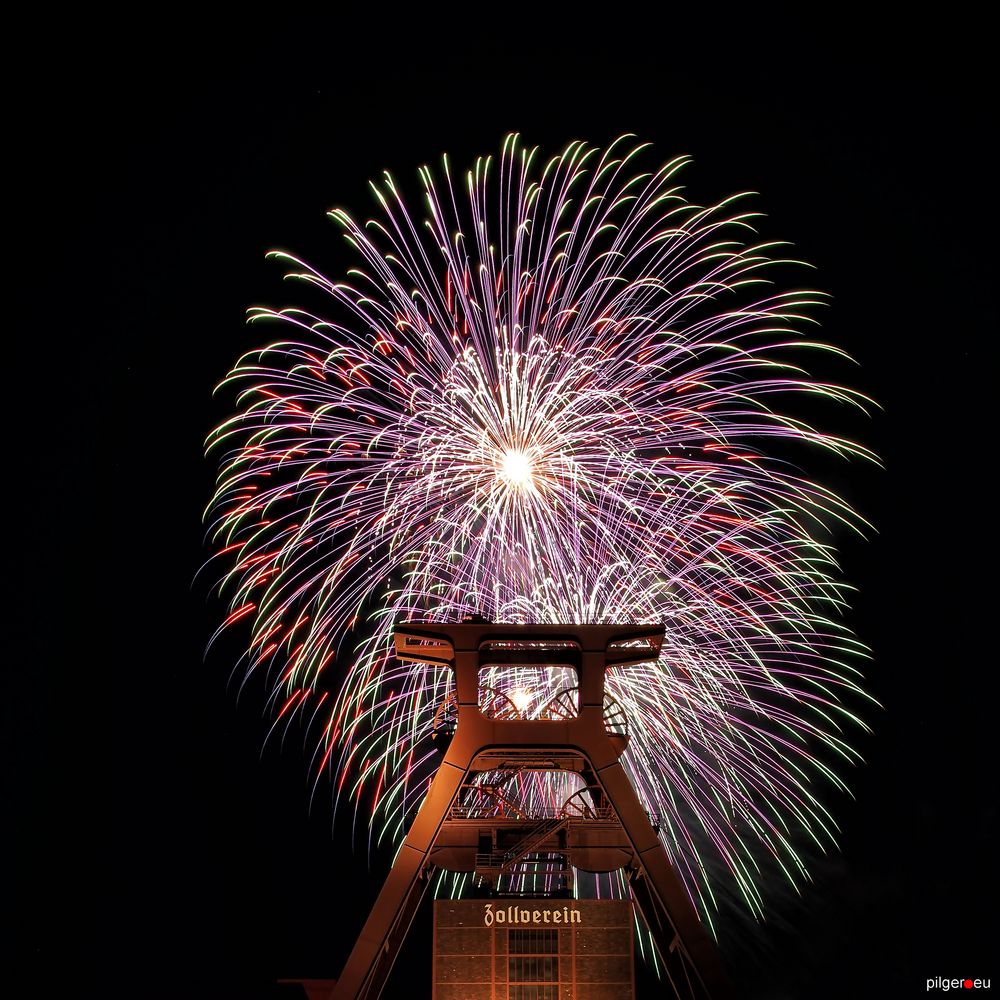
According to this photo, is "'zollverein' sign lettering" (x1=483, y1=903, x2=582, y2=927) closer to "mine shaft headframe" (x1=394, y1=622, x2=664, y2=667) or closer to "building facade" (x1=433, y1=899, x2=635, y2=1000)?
"building facade" (x1=433, y1=899, x2=635, y2=1000)

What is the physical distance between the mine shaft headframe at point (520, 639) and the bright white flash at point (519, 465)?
13.3 ft

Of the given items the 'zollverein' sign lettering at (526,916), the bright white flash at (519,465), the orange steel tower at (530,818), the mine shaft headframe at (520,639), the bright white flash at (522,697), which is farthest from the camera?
the bright white flash at (522,697)

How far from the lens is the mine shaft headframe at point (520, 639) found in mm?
24734

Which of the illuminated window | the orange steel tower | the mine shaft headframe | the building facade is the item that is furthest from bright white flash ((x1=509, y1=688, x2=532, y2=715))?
the illuminated window

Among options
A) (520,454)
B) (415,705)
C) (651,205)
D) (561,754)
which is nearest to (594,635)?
(561,754)

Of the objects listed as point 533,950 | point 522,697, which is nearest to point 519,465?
point 522,697

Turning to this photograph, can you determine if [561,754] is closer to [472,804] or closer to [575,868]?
[575,868]

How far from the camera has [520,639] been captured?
81.3ft

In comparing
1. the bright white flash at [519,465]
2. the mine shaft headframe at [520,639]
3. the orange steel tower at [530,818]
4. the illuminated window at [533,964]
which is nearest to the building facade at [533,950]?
the illuminated window at [533,964]

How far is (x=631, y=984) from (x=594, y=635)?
24.8 ft

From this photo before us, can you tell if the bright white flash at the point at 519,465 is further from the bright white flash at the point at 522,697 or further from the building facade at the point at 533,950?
the building facade at the point at 533,950

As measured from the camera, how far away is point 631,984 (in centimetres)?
2447

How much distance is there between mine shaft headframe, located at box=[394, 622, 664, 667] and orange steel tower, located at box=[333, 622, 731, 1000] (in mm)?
26

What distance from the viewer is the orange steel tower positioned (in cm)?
2394
